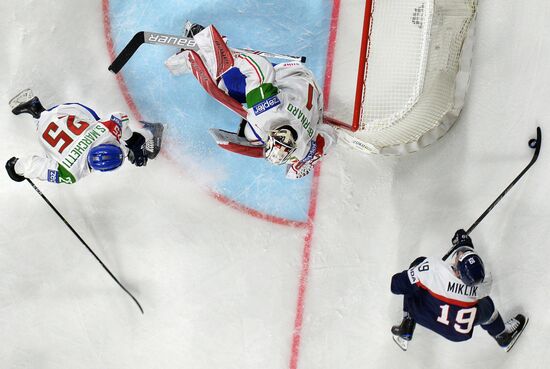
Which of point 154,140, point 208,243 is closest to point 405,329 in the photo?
point 208,243

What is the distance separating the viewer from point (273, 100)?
3.13 meters

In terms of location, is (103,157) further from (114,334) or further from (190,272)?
(114,334)

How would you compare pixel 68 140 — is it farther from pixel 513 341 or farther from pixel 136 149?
pixel 513 341

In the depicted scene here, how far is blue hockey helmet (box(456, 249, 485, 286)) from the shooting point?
3.13 m

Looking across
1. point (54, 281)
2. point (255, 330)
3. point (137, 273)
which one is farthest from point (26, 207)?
point (255, 330)

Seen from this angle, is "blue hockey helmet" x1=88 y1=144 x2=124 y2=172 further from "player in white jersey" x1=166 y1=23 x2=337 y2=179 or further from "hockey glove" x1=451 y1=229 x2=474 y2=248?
"hockey glove" x1=451 y1=229 x2=474 y2=248

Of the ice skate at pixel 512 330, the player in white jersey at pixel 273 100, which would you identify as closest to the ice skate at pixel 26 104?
the player in white jersey at pixel 273 100

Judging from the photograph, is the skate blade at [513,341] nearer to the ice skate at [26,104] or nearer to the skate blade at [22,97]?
the ice skate at [26,104]

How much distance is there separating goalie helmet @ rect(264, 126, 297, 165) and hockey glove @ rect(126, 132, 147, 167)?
1364 mm

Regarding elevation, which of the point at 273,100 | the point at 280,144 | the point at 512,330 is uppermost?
the point at 273,100

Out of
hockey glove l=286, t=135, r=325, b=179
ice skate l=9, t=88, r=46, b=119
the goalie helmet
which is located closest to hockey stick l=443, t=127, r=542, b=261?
hockey glove l=286, t=135, r=325, b=179

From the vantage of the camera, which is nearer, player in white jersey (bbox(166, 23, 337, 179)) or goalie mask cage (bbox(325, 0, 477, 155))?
player in white jersey (bbox(166, 23, 337, 179))

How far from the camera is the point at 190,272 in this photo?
4344 millimetres

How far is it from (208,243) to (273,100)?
1.60 m
